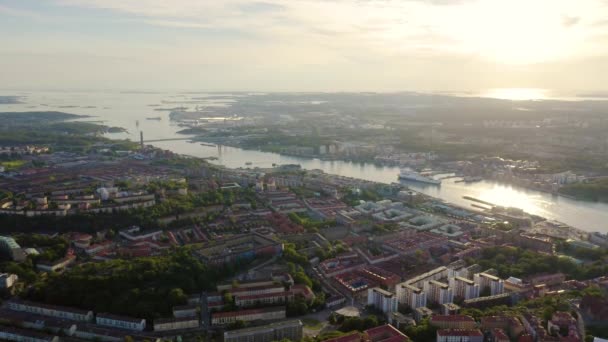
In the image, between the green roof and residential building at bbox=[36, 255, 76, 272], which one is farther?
the green roof

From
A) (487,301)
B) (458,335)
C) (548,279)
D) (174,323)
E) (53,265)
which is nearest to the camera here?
(458,335)

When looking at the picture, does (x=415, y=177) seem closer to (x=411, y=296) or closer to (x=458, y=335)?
(x=411, y=296)

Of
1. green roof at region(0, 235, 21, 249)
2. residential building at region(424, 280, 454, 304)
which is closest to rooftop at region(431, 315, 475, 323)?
residential building at region(424, 280, 454, 304)

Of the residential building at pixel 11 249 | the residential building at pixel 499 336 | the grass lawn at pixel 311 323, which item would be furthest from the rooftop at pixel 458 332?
the residential building at pixel 11 249

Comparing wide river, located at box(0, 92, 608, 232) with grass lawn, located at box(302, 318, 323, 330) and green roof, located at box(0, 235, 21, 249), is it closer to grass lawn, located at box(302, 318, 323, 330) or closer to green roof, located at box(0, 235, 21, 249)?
grass lawn, located at box(302, 318, 323, 330)

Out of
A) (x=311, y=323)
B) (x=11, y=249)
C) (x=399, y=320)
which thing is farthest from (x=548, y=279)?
(x=11, y=249)

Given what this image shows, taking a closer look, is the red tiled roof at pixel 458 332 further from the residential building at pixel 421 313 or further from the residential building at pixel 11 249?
the residential building at pixel 11 249
